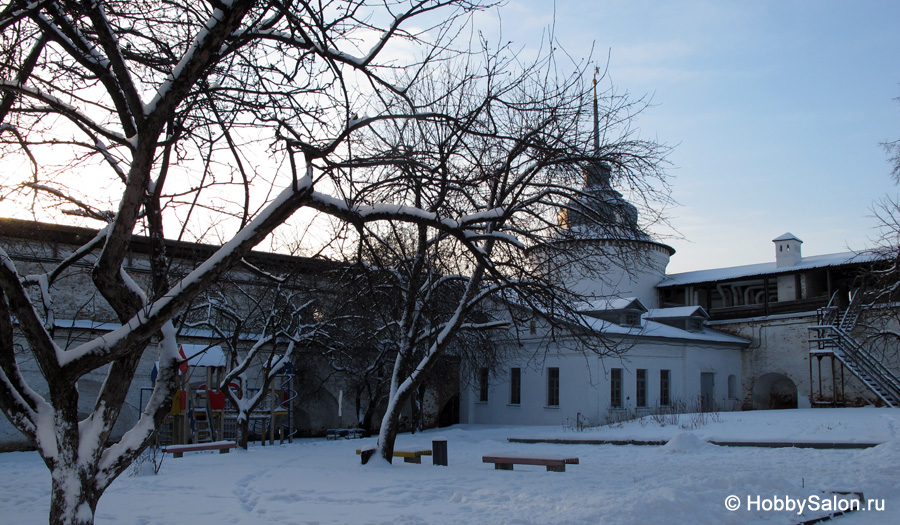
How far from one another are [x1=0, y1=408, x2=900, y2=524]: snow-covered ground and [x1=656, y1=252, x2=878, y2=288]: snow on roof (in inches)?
644

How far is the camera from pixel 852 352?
2533 centimetres

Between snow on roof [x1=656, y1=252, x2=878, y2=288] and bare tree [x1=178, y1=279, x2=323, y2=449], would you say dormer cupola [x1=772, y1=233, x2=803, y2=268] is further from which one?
bare tree [x1=178, y1=279, x2=323, y2=449]

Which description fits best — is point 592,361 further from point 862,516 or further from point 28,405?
point 28,405

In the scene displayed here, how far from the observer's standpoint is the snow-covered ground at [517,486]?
7.36m

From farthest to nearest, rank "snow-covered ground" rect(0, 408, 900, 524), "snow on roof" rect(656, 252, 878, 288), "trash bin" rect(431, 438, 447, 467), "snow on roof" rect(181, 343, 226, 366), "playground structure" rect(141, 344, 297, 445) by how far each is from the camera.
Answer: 1. "snow on roof" rect(656, 252, 878, 288)
2. "snow on roof" rect(181, 343, 226, 366)
3. "playground structure" rect(141, 344, 297, 445)
4. "trash bin" rect(431, 438, 447, 467)
5. "snow-covered ground" rect(0, 408, 900, 524)

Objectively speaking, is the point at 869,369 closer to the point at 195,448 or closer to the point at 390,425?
the point at 390,425

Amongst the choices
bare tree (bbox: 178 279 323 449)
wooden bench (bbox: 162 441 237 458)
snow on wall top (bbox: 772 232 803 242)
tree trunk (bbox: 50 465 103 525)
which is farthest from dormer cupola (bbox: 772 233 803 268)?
tree trunk (bbox: 50 465 103 525)

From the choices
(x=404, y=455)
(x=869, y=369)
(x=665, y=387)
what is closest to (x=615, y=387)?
(x=665, y=387)

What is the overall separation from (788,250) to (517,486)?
94.0ft

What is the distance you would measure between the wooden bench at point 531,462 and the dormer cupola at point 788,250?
25952 mm

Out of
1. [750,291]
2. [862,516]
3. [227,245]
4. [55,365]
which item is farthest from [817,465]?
[750,291]

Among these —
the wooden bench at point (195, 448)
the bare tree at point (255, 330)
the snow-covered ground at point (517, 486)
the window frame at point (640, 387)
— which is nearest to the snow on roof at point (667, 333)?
the window frame at point (640, 387)

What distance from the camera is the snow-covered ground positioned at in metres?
7.36

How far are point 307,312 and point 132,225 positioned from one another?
15.1 m
